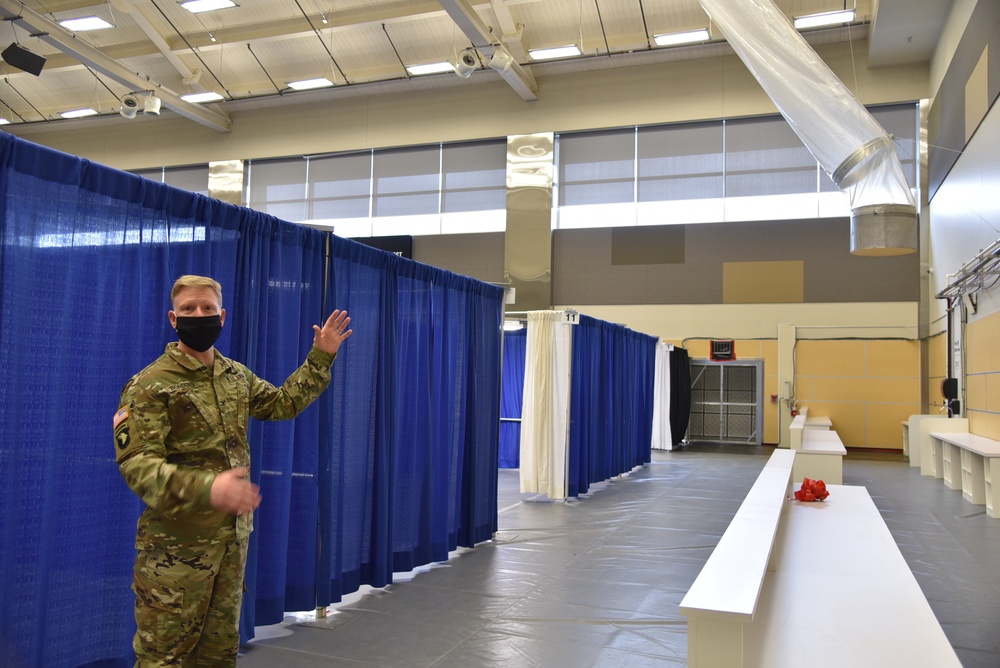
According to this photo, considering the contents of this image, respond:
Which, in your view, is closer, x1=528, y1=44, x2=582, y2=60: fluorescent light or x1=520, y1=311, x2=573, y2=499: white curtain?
x1=520, y1=311, x2=573, y2=499: white curtain

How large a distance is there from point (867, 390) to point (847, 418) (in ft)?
2.29

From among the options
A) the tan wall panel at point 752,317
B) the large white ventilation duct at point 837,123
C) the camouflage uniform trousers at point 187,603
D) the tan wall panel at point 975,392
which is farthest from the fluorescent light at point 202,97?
the camouflage uniform trousers at point 187,603

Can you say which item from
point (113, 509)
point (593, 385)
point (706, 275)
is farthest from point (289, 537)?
point (706, 275)

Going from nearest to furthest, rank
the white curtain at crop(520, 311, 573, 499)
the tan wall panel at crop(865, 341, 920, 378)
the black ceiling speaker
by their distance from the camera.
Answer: the white curtain at crop(520, 311, 573, 499), the black ceiling speaker, the tan wall panel at crop(865, 341, 920, 378)

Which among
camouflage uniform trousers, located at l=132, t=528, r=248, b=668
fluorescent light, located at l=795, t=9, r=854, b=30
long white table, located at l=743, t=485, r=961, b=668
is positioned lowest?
long white table, located at l=743, t=485, r=961, b=668

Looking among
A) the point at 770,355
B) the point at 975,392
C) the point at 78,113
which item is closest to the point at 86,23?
the point at 78,113

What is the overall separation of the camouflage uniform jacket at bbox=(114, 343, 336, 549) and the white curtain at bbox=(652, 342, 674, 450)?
40.0 ft

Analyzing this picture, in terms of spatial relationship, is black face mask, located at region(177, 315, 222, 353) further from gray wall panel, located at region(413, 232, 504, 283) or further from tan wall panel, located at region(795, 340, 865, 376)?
tan wall panel, located at region(795, 340, 865, 376)

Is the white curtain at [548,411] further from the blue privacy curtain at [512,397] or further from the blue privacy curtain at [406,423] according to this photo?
the blue privacy curtain at [512,397]

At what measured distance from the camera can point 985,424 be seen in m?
9.15

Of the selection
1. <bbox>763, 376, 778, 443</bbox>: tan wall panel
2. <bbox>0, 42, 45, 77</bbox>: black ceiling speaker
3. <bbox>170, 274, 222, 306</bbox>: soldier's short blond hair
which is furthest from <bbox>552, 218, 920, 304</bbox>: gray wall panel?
<bbox>170, 274, 222, 306</bbox>: soldier's short blond hair

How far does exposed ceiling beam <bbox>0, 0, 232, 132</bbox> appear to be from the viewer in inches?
501

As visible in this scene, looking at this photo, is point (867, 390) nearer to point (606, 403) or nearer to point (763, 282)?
point (763, 282)

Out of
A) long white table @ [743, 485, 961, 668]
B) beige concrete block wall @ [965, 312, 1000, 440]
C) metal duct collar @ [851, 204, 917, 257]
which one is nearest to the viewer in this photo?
long white table @ [743, 485, 961, 668]
